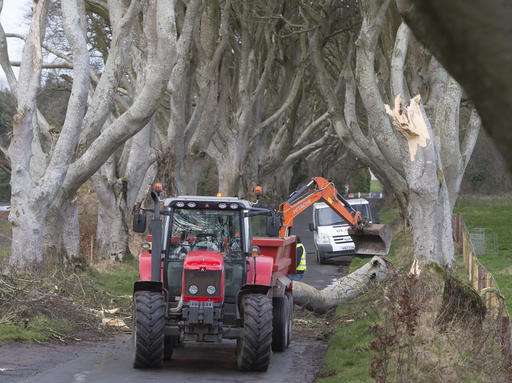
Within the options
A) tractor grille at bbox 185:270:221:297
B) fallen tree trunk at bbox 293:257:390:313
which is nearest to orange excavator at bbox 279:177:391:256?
fallen tree trunk at bbox 293:257:390:313

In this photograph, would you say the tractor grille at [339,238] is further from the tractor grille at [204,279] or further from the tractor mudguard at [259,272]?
the tractor grille at [204,279]

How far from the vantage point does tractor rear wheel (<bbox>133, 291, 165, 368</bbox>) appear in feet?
39.3

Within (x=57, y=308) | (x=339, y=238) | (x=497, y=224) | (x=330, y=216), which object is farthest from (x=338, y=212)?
(x=497, y=224)

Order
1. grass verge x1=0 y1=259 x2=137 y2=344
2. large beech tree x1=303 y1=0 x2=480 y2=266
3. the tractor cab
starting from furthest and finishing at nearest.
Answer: large beech tree x1=303 y1=0 x2=480 y2=266
grass verge x1=0 y1=259 x2=137 y2=344
the tractor cab

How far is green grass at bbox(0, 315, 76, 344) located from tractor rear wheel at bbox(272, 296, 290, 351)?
3.11m

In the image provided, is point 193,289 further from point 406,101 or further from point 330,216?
point 330,216

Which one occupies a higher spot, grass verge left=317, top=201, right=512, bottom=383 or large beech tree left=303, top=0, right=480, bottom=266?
large beech tree left=303, top=0, right=480, bottom=266

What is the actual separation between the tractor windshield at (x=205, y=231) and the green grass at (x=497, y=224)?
6109mm

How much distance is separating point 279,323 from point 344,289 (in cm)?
551

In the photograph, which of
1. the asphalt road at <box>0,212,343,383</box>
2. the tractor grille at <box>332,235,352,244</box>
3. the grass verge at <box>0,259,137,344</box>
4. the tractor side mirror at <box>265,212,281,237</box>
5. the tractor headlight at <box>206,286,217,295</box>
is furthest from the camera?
the tractor grille at <box>332,235,352,244</box>

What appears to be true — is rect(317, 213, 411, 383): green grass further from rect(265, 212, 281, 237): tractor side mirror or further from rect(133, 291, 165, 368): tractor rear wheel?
rect(133, 291, 165, 368): tractor rear wheel

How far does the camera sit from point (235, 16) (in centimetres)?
3319

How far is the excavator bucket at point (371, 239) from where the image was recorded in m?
21.3

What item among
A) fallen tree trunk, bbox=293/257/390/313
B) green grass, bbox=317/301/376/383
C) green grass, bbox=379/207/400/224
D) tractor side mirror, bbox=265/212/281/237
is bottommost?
green grass, bbox=317/301/376/383
